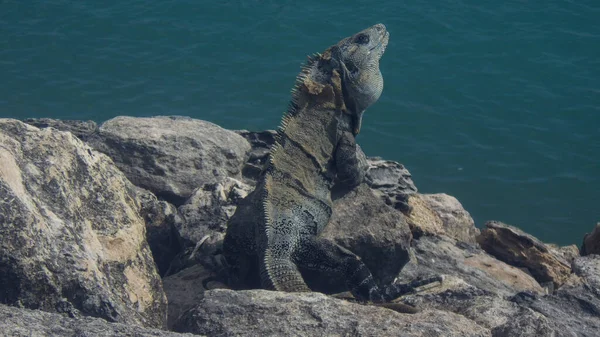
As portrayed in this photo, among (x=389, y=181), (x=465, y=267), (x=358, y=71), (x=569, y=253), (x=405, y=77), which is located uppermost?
(x=358, y=71)

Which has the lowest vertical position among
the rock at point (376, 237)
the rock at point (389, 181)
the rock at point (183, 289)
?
the rock at point (183, 289)

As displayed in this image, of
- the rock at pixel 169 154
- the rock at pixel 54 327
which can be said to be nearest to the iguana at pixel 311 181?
the rock at pixel 169 154

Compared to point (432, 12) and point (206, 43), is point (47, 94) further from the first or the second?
point (432, 12)

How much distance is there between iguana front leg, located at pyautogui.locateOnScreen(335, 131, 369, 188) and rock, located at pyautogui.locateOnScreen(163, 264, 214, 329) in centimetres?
112

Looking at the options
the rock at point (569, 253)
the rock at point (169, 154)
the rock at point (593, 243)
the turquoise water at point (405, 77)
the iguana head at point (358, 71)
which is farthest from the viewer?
the turquoise water at point (405, 77)

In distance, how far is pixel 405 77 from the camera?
42.0 ft

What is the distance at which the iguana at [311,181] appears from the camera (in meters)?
4.20

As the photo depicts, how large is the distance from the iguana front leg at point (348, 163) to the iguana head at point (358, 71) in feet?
0.73

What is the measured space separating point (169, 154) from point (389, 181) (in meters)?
1.80

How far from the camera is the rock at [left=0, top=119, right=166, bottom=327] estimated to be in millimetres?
3195

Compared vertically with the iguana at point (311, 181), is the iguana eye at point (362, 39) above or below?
above

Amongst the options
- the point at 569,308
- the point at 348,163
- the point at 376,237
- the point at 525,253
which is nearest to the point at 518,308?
the point at 569,308

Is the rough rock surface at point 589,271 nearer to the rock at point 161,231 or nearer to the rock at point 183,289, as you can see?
the rock at point 183,289

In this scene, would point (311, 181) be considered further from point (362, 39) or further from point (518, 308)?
point (518, 308)
